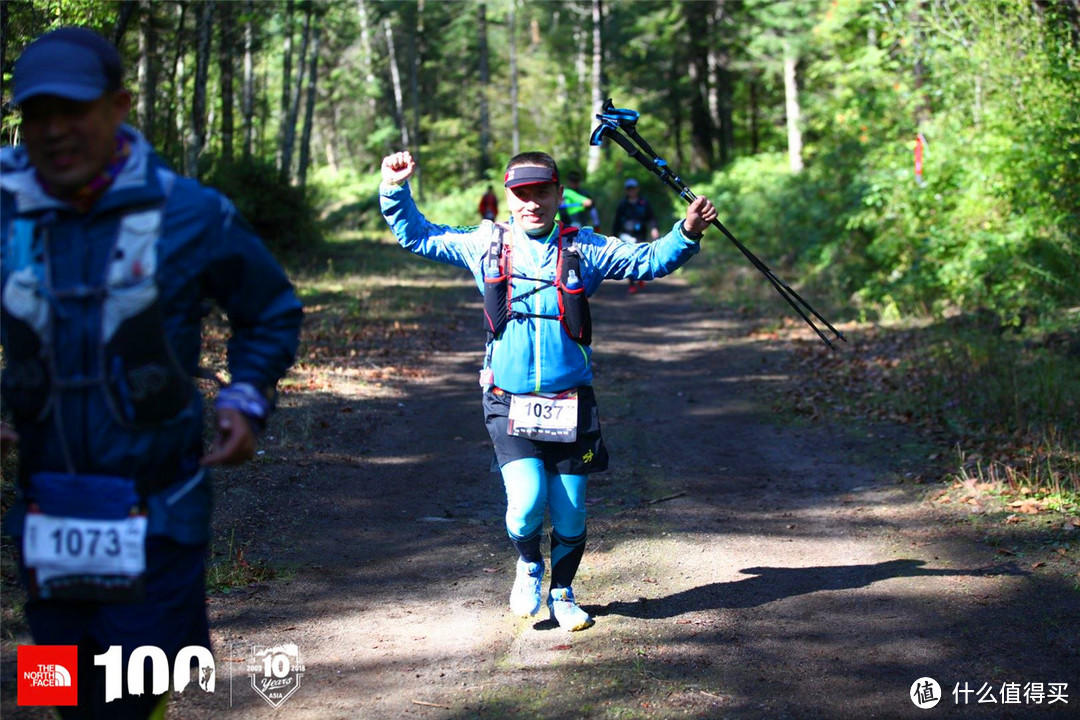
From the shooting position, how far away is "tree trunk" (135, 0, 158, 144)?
16203 mm

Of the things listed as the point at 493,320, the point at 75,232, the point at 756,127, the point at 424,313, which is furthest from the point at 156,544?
the point at 756,127

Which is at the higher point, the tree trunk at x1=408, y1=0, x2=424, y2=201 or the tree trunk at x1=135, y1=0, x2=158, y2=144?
→ the tree trunk at x1=408, y1=0, x2=424, y2=201

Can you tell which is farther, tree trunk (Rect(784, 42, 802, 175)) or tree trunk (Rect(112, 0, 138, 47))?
tree trunk (Rect(784, 42, 802, 175))

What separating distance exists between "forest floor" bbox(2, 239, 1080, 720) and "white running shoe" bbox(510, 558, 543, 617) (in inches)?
3.3

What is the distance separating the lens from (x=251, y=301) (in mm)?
3195

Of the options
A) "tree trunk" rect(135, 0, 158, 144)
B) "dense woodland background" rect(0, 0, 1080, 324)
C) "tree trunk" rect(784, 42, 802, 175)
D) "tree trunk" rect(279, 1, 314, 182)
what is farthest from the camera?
"tree trunk" rect(784, 42, 802, 175)

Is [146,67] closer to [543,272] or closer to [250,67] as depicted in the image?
[250,67]

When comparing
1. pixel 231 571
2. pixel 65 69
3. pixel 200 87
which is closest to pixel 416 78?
pixel 200 87

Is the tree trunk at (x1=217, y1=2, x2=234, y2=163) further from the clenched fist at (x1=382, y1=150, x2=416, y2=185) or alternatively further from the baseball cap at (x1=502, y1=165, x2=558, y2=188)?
the baseball cap at (x1=502, y1=165, x2=558, y2=188)

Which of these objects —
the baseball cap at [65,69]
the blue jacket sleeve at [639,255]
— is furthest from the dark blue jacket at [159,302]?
the blue jacket sleeve at [639,255]

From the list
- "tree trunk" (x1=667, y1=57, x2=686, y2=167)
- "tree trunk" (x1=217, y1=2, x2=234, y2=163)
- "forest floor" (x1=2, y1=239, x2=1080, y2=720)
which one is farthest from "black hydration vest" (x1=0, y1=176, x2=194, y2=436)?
"tree trunk" (x1=667, y1=57, x2=686, y2=167)

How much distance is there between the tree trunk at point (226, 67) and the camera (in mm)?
21344

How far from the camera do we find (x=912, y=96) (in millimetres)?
17234

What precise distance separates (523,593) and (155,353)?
312cm
